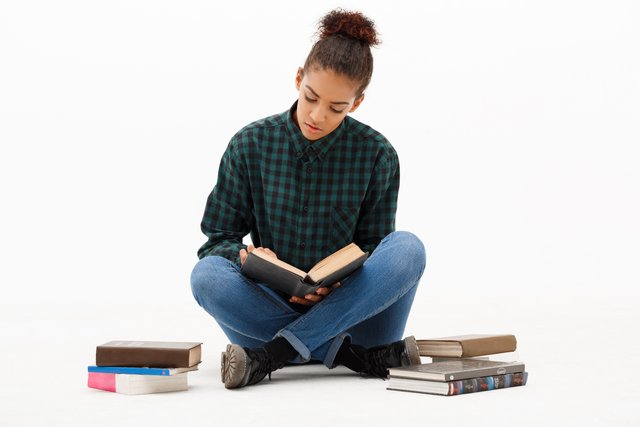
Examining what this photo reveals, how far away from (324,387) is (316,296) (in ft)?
0.89

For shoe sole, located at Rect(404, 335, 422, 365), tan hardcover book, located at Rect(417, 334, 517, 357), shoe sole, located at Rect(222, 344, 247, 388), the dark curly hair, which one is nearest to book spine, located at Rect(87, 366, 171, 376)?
shoe sole, located at Rect(222, 344, 247, 388)

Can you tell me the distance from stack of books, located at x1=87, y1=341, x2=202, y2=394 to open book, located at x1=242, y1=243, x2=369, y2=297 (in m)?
0.29

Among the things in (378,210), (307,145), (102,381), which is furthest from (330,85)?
(102,381)

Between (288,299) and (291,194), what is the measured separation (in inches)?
13.9

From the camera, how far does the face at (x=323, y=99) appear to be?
2.84 m

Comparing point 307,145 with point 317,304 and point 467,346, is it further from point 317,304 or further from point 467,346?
point 467,346

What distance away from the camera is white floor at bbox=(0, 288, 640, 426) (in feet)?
7.34

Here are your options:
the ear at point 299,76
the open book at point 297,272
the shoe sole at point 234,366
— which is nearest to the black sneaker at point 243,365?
the shoe sole at point 234,366

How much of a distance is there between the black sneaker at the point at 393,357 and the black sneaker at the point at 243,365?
336 millimetres

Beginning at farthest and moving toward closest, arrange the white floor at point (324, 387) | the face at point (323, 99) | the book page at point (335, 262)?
the face at point (323, 99) < the book page at point (335, 262) < the white floor at point (324, 387)

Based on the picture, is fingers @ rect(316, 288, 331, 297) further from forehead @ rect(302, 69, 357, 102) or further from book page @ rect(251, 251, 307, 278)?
forehead @ rect(302, 69, 357, 102)

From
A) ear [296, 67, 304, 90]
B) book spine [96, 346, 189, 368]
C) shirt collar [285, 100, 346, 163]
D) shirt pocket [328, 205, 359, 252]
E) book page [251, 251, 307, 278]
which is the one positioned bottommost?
book spine [96, 346, 189, 368]

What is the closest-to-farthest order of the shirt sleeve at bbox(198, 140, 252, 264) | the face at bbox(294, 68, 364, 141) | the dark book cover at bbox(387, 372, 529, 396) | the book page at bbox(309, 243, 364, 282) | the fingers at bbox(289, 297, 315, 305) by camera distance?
the dark book cover at bbox(387, 372, 529, 396)
the book page at bbox(309, 243, 364, 282)
the fingers at bbox(289, 297, 315, 305)
the face at bbox(294, 68, 364, 141)
the shirt sleeve at bbox(198, 140, 252, 264)

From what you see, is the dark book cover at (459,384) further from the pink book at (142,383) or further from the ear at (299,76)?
the ear at (299,76)
